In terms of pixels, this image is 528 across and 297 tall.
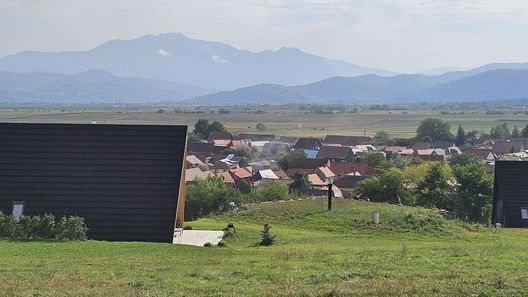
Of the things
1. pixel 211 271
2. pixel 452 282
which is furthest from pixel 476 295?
pixel 211 271

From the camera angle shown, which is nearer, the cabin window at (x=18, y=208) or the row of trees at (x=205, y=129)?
the cabin window at (x=18, y=208)

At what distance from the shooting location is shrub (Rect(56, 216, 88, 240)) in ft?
70.6

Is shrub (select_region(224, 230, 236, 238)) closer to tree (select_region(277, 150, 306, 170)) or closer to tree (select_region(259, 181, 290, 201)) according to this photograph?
tree (select_region(259, 181, 290, 201))

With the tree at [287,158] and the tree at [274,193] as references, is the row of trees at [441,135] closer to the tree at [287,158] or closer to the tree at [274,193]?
the tree at [287,158]

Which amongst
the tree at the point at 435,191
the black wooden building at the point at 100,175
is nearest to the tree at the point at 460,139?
the tree at the point at 435,191

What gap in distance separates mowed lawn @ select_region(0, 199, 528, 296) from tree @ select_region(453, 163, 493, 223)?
16722 mm

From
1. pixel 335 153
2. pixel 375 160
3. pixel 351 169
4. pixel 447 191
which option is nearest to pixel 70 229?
pixel 447 191

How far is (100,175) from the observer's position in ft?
84.3

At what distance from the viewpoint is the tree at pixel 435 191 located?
146 feet

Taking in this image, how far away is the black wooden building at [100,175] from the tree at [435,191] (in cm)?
2313

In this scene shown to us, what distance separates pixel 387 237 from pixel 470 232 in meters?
4.48

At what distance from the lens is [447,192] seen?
150ft

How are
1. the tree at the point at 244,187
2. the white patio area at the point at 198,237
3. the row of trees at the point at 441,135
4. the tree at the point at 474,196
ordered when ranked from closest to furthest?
the white patio area at the point at 198,237, the tree at the point at 474,196, the tree at the point at 244,187, the row of trees at the point at 441,135

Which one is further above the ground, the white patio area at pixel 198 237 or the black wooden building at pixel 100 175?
the black wooden building at pixel 100 175
